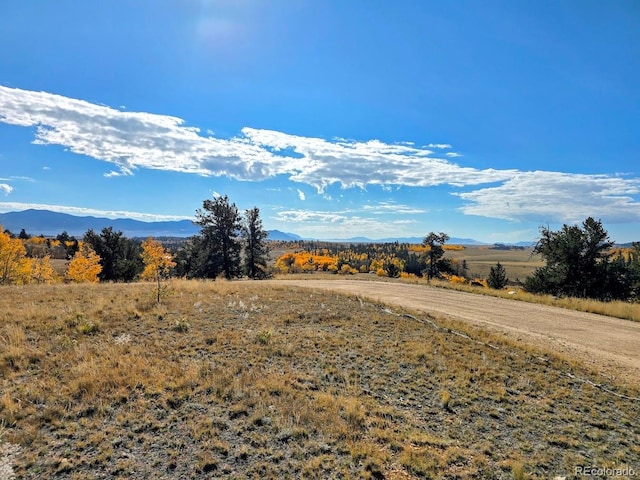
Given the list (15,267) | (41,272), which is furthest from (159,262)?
(41,272)

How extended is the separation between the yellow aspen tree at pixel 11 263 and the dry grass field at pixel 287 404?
36.2 metres

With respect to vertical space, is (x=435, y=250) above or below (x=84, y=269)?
above

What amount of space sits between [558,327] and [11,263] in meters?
54.8

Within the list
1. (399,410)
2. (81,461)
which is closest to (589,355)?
(399,410)

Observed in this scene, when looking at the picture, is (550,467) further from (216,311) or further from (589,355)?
(216,311)

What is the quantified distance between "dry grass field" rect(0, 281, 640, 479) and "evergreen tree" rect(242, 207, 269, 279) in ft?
106

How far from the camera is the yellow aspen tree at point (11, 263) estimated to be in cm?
3859

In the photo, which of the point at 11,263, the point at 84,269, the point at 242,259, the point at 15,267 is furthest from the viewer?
the point at 242,259

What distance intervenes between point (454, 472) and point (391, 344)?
5.94m

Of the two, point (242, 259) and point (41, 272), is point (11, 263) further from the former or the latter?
point (242, 259)

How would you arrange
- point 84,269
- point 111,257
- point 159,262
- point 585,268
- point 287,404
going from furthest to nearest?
point 111,257 < point 84,269 < point 585,268 < point 159,262 < point 287,404

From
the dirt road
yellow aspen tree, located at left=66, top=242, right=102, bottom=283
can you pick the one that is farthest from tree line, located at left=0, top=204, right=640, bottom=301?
the dirt road

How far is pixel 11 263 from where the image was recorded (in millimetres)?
40469

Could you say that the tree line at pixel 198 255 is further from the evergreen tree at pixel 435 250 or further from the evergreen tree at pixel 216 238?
the evergreen tree at pixel 435 250
